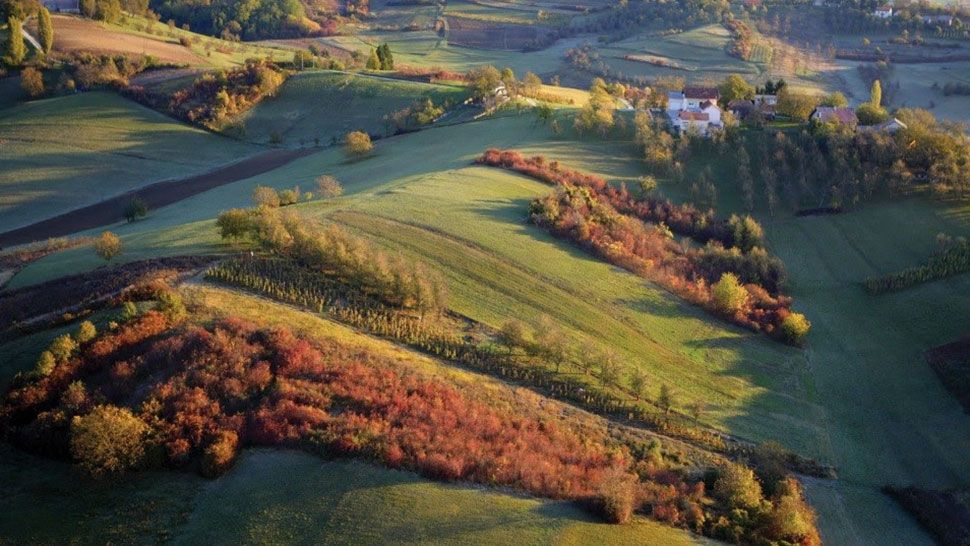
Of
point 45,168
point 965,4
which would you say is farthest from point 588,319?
point 965,4

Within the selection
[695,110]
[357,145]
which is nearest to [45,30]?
[357,145]

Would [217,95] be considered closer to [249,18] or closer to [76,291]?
[76,291]

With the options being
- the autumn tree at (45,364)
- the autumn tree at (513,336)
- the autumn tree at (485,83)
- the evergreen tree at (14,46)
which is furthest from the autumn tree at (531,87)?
the autumn tree at (45,364)

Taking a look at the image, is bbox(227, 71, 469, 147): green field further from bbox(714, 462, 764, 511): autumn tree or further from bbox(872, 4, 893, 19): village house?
bbox(872, 4, 893, 19): village house

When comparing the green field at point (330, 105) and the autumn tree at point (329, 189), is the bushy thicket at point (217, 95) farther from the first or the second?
the autumn tree at point (329, 189)

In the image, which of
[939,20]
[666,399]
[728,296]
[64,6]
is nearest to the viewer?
[666,399]

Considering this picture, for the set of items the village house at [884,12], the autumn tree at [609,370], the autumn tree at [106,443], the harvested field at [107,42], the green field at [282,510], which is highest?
the village house at [884,12]

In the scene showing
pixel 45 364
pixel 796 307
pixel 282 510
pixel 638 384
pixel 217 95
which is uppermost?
pixel 217 95
